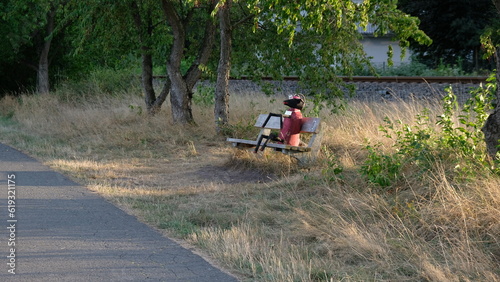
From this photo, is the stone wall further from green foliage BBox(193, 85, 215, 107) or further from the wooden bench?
the wooden bench

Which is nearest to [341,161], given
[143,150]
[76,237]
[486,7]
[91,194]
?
[91,194]

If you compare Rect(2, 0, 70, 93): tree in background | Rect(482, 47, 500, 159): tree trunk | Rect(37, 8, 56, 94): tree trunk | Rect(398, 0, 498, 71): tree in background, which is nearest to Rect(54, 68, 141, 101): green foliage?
Rect(37, 8, 56, 94): tree trunk

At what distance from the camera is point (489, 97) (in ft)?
25.0

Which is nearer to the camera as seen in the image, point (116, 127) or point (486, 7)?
point (116, 127)

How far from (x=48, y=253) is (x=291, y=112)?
5.21 m

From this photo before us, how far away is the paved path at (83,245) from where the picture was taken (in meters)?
5.14

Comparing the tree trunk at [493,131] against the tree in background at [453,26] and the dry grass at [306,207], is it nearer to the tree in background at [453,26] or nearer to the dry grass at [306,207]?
the dry grass at [306,207]

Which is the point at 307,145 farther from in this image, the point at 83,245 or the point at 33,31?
the point at 33,31

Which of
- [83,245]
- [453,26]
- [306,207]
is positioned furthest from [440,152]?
[453,26]

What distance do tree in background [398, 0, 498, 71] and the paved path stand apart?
2738 centimetres

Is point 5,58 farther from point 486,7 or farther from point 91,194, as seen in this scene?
point 486,7

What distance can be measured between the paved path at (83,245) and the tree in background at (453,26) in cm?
2738

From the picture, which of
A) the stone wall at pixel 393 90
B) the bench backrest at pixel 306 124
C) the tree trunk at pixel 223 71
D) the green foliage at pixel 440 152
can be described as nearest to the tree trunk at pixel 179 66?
the tree trunk at pixel 223 71

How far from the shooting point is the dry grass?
5.31 metres
